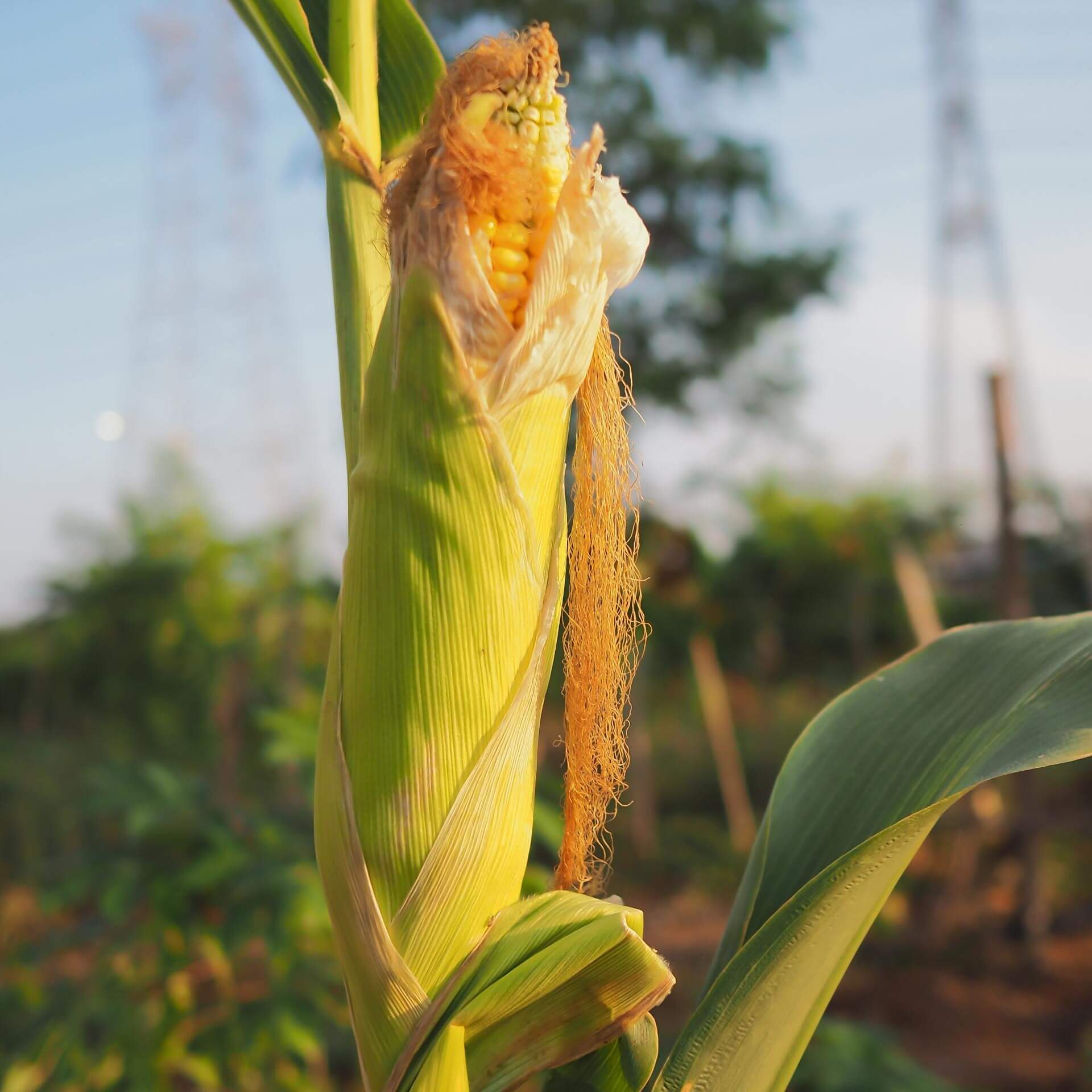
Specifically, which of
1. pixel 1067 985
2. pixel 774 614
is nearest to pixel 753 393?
pixel 774 614

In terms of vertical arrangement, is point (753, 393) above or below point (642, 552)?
above

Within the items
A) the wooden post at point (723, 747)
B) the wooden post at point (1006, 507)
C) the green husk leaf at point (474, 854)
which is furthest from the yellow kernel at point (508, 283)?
the wooden post at point (723, 747)

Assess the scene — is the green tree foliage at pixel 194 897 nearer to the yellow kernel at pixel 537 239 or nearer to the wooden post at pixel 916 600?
the yellow kernel at pixel 537 239

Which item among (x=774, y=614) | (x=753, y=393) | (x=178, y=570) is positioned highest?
(x=753, y=393)

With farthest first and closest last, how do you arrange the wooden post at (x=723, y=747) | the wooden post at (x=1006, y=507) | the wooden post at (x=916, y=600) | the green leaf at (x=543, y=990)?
the wooden post at (x=723, y=747), the wooden post at (x=916, y=600), the wooden post at (x=1006, y=507), the green leaf at (x=543, y=990)

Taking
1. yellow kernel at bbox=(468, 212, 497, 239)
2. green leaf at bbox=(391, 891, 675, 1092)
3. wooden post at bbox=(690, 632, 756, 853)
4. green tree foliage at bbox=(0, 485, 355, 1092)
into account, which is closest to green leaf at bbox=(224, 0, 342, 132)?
yellow kernel at bbox=(468, 212, 497, 239)

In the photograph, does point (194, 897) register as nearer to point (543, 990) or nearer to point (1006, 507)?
point (543, 990)

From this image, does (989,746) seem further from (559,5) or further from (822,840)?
(559,5)

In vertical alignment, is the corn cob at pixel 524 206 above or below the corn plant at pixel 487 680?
above

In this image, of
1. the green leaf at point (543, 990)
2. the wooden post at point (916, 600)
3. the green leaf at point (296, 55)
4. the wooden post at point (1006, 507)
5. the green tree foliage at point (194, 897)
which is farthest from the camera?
the wooden post at point (916, 600)
